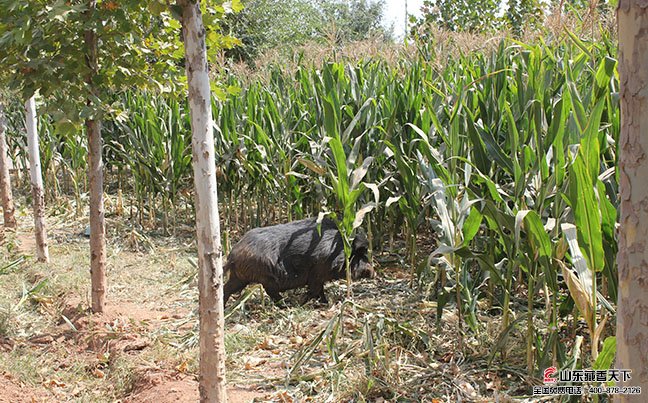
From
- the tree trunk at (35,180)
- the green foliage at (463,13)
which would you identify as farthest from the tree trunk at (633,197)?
the green foliage at (463,13)

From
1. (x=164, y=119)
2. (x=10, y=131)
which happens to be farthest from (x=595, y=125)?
(x=10, y=131)

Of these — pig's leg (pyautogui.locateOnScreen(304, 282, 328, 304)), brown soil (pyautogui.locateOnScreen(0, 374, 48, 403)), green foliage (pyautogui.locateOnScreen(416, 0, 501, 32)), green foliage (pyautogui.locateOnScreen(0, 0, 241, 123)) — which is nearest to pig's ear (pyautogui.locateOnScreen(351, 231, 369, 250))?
pig's leg (pyautogui.locateOnScreen(304, 282, 328, 304))

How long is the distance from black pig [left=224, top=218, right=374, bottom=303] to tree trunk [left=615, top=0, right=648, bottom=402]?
302 centimetres

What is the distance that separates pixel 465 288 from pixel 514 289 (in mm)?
Result: 920

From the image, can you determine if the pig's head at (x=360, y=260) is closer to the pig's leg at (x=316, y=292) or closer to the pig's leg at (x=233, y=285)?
the pig's leg at (x=316, y=292)

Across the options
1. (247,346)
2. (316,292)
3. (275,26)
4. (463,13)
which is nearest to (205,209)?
(247,346)

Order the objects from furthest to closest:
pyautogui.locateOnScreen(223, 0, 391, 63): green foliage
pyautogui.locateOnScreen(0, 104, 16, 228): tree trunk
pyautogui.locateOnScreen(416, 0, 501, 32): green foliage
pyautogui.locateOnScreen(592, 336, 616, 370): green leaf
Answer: pyautogui.locateOnScreen(223, 0, 391, 63): green foliage < pyautogui.locateOnScreen(416, 0, 501, 32): green foliage < pyautogui.locateOnScreen(0, 104, 16, 228): tree trunk < pyautogui.locateOnScreen(592, 336, 616, 370): green leaf

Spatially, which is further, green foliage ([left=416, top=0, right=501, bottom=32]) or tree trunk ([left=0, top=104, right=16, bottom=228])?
green foliage ([left=416, top=0, right=501, bottom=32])

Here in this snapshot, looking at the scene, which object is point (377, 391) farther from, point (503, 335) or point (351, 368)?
point (503, 335)

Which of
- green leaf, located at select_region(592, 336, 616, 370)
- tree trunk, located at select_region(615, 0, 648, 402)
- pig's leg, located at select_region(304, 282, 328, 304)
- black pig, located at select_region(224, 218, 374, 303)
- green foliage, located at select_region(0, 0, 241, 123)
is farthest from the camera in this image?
pig's leg, located at select_region(304, 282, 328, 304)

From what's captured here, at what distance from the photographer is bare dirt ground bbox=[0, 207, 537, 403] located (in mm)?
3301

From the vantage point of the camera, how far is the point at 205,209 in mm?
2752

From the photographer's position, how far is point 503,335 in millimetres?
3139

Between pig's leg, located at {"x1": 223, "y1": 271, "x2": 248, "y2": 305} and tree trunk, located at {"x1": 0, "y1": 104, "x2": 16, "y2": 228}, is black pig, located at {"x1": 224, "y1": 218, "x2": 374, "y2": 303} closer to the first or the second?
pig's leg, located at {"x1": 223, "y1": 271, "x2": 248, "y2": 305}
